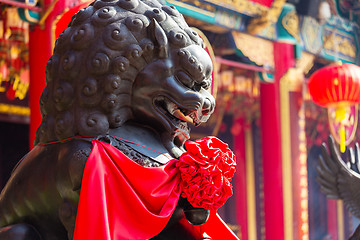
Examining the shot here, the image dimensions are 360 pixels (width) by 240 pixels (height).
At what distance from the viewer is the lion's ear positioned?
1264 millimetres

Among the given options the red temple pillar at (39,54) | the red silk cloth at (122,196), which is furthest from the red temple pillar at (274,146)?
the red silk cloth at (122,196)

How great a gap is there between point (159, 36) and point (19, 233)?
0.52m

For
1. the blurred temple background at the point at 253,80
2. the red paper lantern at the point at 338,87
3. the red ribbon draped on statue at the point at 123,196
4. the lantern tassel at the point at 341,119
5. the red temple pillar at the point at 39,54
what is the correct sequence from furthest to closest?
the lantern tassel at the point at 341,119, the red paper lantern at the point at 338,87, the blurred temple background at the point at 253,80, the red temple pillar at the point at 39,54, the red ribbon draped on statue at the point at 123,196

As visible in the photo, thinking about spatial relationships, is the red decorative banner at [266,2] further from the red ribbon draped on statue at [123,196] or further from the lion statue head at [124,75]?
the red ribbon draped on statue at [123,196]

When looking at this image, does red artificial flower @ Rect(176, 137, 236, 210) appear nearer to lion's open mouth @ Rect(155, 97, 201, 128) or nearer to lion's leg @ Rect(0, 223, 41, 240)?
lion's open mouth @ Rect(155, 97, 201, 128)

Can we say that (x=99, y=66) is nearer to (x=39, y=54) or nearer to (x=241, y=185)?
(x=39, y=54)

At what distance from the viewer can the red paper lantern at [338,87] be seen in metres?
4.68

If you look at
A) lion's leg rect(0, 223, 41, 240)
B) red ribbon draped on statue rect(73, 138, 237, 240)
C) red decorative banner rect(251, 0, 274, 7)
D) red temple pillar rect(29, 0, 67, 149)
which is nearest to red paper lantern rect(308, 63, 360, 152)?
red decorative banner rect(251, 0, 274, 7)

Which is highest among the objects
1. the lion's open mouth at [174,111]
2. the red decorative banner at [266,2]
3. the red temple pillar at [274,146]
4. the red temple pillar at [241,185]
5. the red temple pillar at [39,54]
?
the lion's open mouth at [174,111]

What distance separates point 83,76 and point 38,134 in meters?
0.20

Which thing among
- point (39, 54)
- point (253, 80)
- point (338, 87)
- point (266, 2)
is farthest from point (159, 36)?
point (253, 80)

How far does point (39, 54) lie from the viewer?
116 inches

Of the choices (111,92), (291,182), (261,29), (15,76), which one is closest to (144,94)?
(111,92)

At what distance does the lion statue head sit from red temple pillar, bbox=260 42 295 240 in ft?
12.3
